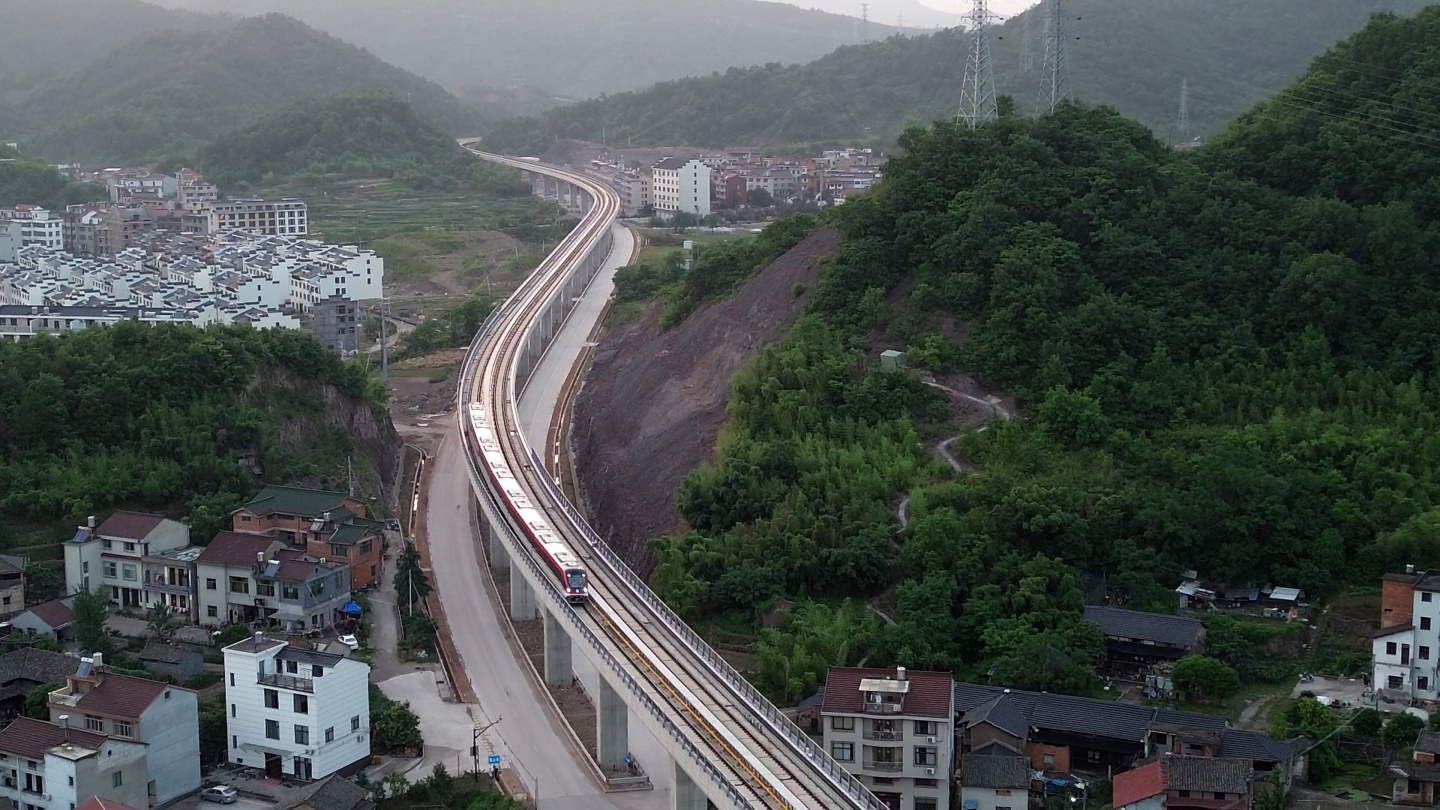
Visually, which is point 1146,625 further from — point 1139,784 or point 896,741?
point 896,741

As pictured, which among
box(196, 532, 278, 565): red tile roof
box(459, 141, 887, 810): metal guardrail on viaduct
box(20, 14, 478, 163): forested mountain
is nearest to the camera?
box(459, 141, 887, 810): metal guardrail on viaduct

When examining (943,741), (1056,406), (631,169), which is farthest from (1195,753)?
(631,169)

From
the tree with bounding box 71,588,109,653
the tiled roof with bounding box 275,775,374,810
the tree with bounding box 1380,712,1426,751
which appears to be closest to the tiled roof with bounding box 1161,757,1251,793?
the tree with bounding box 1380,712,1426,751

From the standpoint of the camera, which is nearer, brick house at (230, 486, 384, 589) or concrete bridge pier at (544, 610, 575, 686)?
concrete bridge pier at (544, 610, 575, 686)

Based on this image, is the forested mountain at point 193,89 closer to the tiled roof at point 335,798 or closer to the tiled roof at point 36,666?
the tiled roof at point 36,666

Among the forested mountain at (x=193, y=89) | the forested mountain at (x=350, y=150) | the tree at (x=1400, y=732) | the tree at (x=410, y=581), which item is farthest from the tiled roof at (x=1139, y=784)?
the forested mountain at (x=193, y=89)

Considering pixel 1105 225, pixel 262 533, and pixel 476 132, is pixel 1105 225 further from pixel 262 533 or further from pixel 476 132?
pixel 476 132

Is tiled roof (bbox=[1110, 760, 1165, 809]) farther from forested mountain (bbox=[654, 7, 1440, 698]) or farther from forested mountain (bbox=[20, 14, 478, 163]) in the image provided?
forested mountain (bbox=[20, 14, 478, 163])
